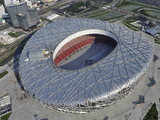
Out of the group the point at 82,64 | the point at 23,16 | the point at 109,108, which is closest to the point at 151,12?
A: the point at 82,64

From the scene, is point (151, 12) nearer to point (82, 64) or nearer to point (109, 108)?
point (82, 64)

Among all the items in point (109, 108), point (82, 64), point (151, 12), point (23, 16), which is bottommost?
point (109, 108)

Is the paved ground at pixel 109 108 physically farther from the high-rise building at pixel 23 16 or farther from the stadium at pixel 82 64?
the high-rise building at pixel 23 16

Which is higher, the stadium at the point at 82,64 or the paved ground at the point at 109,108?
the stadium at the point at 82,64

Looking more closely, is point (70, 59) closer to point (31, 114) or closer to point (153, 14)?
point (31, 114)

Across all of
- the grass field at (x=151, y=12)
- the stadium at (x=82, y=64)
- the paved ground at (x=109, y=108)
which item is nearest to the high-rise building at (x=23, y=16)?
the stadium at (x=82, y=64)

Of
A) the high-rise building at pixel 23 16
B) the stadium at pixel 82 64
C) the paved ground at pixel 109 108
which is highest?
the high-rise building at pixel 23 16

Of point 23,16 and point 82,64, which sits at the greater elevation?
point 23,16
